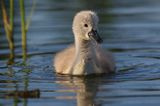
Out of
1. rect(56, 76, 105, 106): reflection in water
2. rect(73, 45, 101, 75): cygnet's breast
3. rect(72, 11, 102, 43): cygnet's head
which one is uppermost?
rect(72, 11, 102, 43): cygnet's head

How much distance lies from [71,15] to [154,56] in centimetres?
398

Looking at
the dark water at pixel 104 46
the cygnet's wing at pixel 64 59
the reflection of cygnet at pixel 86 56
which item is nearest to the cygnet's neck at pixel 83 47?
the reflection of cygnet at pixel 86 56

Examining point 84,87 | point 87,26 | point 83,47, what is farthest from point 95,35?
point 84,87

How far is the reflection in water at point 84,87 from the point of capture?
29.5 ft

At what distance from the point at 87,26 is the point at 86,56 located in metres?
0.44

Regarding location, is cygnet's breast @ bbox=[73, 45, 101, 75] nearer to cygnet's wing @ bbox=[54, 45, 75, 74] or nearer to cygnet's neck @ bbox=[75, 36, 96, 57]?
cygnet's neck @ bbox=[75, 36, 96, 57]

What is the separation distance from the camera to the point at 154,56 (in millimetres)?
12062

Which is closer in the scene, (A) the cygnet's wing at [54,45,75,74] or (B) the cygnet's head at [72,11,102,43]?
(B) the cygnet's head at [72,11,102,43]

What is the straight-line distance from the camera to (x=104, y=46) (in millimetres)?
12977

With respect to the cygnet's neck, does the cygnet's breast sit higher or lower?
lower

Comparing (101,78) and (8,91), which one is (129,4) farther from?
(8,91)

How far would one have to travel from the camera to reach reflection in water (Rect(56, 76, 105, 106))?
29.5ft

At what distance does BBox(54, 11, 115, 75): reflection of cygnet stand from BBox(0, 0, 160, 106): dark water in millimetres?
205

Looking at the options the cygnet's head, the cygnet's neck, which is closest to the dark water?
the cygnet's neck
